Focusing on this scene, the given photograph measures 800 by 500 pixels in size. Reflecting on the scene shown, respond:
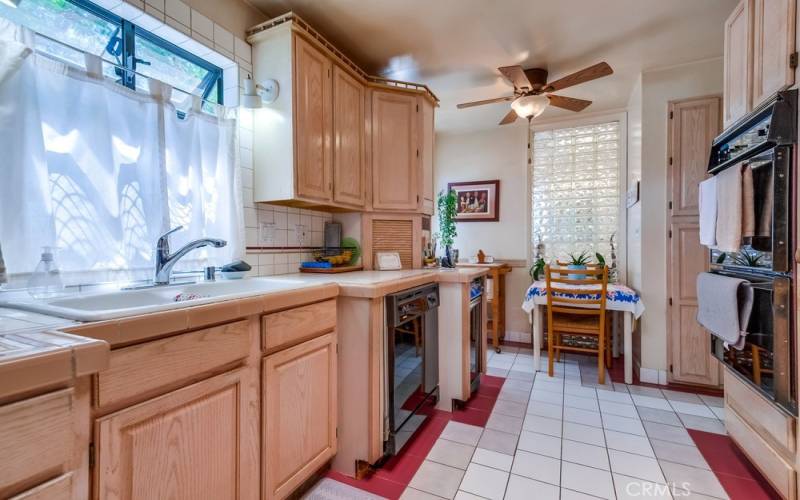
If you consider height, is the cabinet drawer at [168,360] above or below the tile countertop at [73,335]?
below

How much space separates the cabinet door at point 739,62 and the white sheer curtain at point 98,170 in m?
2.58

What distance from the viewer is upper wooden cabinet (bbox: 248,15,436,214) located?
6.15ft

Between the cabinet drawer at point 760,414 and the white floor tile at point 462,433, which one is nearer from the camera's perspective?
the cabinet drawer at point 760,414

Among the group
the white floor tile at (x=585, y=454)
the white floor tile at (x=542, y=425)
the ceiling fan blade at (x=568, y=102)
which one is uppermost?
the ceiling fan blade at (x=568, y=102)

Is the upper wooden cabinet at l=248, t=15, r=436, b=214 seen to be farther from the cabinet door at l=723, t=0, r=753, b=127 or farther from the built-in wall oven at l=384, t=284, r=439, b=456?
the cabinet door at l=723, t=0, r=753, b=127

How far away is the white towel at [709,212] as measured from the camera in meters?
1.77

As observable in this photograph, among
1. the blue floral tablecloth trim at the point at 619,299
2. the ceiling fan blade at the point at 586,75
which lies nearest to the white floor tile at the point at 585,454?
the blue floral tablecloth trim at the point at 619,299

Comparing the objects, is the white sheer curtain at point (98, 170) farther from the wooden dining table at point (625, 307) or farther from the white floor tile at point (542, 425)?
the wooden dining table at point (625, 307)

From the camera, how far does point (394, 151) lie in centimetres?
260

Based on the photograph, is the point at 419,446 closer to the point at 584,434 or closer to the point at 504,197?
the point at 584,434

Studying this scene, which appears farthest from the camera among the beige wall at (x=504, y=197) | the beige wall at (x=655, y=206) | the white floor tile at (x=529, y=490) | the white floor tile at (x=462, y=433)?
the beige wall at (x=504, y=197)

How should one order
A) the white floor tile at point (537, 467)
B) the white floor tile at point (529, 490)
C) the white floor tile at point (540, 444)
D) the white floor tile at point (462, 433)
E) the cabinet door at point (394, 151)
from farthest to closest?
1. the cabinet door at point (394, 151)
2. the white floor tile at point (462, 433)
3. the white floor tile at point (540, 444)
4. the white floor tile at point (537, 467)
5. the white floor tile at point (529, 490)

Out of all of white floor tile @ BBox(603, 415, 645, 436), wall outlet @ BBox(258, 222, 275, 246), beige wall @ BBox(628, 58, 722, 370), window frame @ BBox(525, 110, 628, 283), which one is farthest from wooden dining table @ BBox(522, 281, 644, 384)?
wall outlet @ BBox(258, 222, 275, 246)

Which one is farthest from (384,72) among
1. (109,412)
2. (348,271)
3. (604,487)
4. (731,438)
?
(731,438)
